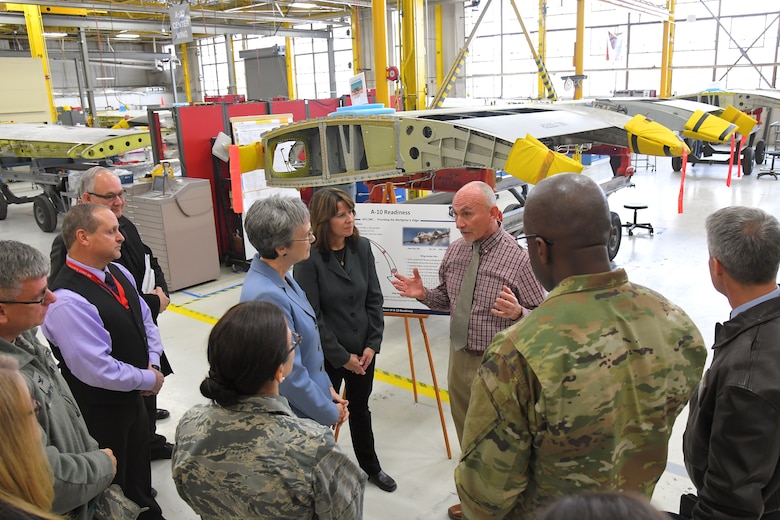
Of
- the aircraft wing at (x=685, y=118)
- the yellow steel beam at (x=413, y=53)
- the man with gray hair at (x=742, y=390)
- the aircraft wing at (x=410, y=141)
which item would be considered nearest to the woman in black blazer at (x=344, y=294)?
the aircraft wing at (x=410, y=141)

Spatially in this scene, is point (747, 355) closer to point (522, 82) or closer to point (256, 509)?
point (256, 509)

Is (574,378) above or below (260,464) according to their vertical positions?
above

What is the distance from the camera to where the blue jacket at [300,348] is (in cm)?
240

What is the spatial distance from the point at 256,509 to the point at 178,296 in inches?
237

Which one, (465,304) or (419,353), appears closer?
(465,304)

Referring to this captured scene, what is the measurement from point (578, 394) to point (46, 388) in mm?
1712

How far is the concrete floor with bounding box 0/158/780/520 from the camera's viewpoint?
11.3 ft

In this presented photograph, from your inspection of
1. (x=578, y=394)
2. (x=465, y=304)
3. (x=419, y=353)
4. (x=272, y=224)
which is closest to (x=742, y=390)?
(x=578, y=394)

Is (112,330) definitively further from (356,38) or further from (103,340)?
(356,38)

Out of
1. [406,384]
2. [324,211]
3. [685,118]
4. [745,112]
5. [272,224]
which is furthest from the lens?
[745,112]

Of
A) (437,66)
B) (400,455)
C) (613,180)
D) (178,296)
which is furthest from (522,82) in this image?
(400,455)

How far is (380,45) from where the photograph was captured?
323 inches

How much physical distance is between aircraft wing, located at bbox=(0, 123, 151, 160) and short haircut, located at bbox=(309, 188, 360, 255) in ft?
24.9

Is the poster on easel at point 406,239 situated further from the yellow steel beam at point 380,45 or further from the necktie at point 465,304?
the yellow steel beam at point 380,45
